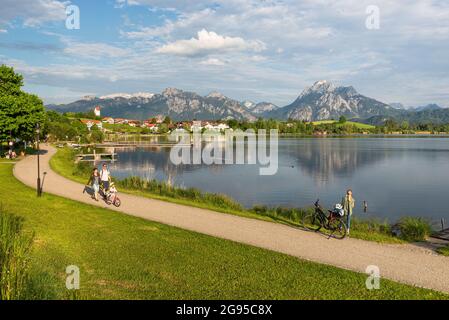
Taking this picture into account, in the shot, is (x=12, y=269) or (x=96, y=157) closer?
(x=12, y=269)

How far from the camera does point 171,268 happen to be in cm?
1236

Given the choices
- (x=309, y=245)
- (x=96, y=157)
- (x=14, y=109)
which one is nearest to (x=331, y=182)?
(x=309, y=245)

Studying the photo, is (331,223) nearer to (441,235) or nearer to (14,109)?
(441,235)

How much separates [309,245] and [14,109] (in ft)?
151

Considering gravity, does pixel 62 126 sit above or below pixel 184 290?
above

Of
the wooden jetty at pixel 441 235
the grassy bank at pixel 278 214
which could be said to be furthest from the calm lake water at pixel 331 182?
the wooden jetty at pixel 441 235

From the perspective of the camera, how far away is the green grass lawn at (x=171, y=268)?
10.5 m

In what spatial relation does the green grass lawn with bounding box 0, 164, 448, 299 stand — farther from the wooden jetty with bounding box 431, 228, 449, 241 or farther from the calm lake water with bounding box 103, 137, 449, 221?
the calm lake water with bounding box 103, 137, 449, 221

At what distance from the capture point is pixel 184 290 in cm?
1065

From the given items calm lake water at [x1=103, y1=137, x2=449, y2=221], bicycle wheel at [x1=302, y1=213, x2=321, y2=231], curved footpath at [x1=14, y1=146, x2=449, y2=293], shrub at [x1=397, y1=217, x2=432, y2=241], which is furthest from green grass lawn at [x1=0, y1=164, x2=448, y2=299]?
calm lake water at [x1=103, y1=137, x2=449, y2=221]

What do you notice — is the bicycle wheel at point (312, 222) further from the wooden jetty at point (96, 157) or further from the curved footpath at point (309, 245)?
the wooden jetty at point (96, 157)

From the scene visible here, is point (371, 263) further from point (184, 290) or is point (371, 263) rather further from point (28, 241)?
point (28, 241)
